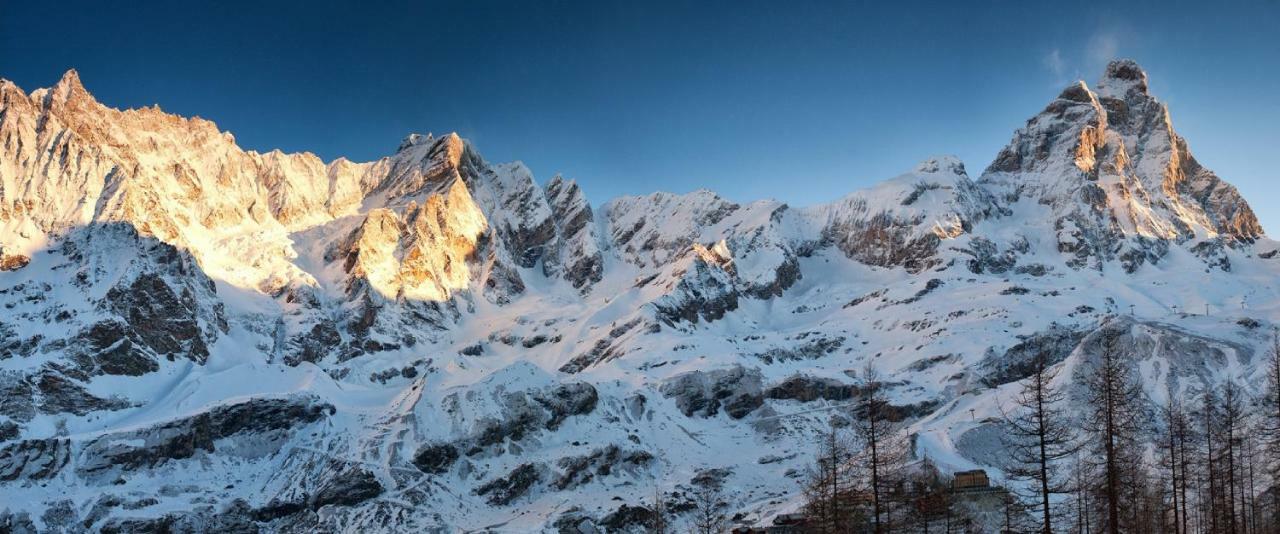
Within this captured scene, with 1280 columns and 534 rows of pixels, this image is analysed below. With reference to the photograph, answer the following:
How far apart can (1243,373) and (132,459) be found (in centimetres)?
15383

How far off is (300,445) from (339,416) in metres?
A: 10.4

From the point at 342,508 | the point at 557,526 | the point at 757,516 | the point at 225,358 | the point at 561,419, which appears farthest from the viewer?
the point at 225,358

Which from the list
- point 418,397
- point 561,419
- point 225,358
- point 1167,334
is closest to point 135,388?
point 225,358

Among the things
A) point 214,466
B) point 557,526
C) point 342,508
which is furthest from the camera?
point 214,466

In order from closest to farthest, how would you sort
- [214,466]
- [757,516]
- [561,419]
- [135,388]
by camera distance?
[757,516] → [214,466] → [561,419] → [135,388]

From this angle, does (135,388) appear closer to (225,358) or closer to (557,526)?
(225,358)

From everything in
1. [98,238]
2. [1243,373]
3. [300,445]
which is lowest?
[300,445]

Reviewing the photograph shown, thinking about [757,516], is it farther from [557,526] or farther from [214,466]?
[214,466]

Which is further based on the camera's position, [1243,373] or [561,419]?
[561,419]

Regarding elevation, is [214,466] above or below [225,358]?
below

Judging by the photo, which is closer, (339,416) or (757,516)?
(757,516)

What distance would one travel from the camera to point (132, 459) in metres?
138

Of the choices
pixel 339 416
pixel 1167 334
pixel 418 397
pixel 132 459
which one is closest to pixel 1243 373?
pixel 1167 334

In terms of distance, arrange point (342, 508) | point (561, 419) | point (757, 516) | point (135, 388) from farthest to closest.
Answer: point (135, 388), point (561, 419), point (342, 508), point (757, 516)
